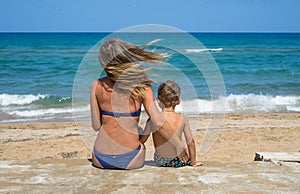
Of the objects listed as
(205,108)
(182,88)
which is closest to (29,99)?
(182,88)

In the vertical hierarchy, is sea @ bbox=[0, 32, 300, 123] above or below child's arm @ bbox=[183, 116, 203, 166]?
below

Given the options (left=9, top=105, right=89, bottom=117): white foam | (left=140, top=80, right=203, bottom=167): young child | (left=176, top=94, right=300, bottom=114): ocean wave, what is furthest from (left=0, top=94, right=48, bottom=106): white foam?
(left=140, top=80, right=203, bottom=167): young child

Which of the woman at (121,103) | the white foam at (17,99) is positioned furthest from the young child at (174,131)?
the white foam at (17,99)

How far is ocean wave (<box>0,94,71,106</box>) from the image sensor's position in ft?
44.5

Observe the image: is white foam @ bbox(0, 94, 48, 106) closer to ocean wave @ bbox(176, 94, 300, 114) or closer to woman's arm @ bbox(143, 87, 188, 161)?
ocean wave @ bbox(176, 94, 300, 114)

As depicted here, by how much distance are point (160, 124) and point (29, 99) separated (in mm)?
11598

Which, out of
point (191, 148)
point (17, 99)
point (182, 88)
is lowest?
point (17, 99)

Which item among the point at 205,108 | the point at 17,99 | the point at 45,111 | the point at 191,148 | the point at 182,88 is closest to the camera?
the point at 191,148

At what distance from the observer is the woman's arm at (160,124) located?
3221mm

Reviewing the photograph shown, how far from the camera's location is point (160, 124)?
11.0 feet

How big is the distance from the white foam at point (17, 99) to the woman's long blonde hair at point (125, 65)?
36.6 feet

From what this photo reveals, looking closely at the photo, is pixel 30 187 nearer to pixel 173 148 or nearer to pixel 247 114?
pixel 173 148

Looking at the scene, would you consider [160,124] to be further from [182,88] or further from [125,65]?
[182,88]

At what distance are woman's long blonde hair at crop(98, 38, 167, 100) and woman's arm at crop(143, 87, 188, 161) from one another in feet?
0.22
